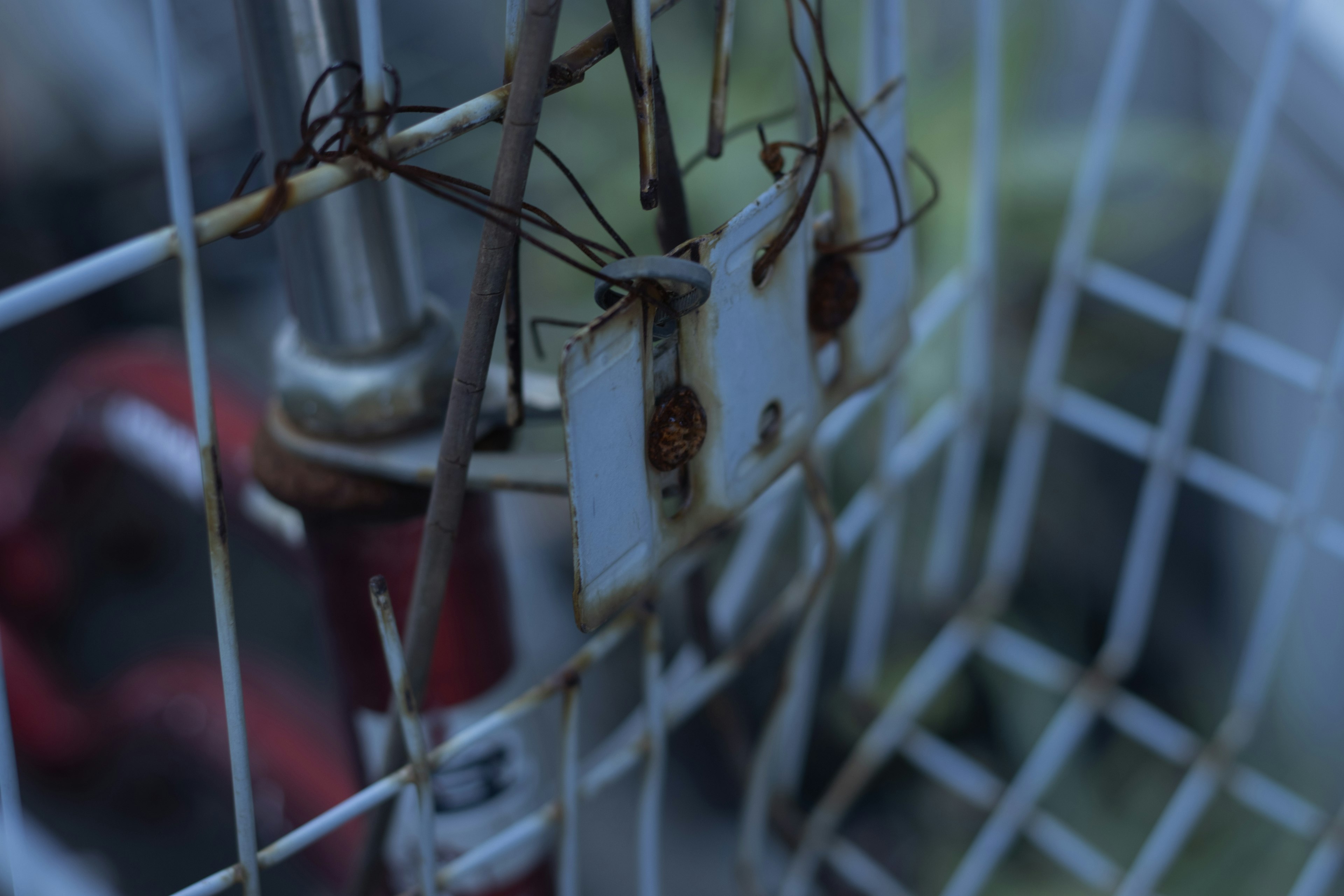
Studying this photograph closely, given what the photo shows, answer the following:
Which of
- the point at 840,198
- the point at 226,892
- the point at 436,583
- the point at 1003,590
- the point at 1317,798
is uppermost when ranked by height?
the point at 840,198

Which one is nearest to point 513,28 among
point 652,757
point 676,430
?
point 676,430

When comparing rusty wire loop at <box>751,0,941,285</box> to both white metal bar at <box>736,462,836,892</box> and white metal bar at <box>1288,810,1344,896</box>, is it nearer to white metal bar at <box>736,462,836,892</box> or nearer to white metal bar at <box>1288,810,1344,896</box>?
white metal bar at <box>736,462,836,892</box>

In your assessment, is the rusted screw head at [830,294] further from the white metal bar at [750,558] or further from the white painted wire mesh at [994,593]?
the white metal bar at [750,558]

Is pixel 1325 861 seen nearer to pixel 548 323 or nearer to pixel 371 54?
pixel 548 323

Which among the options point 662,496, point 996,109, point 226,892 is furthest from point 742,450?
point 226,892

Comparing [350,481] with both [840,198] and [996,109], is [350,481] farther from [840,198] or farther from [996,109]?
[996,109]

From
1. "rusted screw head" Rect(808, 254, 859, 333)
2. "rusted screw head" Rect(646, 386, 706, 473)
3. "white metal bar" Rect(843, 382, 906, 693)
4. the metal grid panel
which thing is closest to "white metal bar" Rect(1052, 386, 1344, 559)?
the metal grid panel
